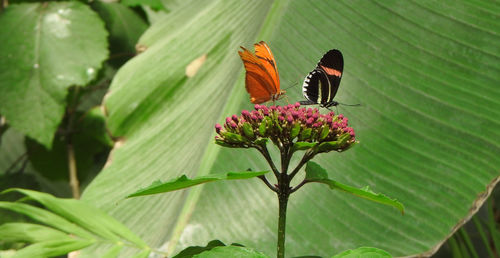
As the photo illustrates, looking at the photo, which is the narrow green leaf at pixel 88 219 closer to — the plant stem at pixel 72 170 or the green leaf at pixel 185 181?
the green leaf at pixel 185 181

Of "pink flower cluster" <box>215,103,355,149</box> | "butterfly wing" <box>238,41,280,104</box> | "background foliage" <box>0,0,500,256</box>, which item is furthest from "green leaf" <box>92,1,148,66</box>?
"pink flower cluster" <box>215,103,355,149</box>

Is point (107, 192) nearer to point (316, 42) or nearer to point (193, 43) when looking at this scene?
point (193, 43)

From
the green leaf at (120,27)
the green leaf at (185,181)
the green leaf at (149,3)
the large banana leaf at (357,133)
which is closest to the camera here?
the green leaf at (185,181)

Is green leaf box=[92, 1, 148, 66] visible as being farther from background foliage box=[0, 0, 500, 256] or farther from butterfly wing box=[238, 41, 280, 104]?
butterfly wing box=[238, 41, 280, 104]

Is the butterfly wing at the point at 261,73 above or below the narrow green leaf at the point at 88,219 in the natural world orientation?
above

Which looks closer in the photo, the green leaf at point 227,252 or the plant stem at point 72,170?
the green leaf at point 227,252

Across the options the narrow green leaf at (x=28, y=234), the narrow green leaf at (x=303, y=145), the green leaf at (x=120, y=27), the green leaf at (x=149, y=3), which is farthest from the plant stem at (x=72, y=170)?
the narrow green leaf at (x=303, y=145)

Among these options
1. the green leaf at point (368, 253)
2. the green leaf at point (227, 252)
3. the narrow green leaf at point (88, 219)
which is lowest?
the narrow green leaf at point (88, 219)
